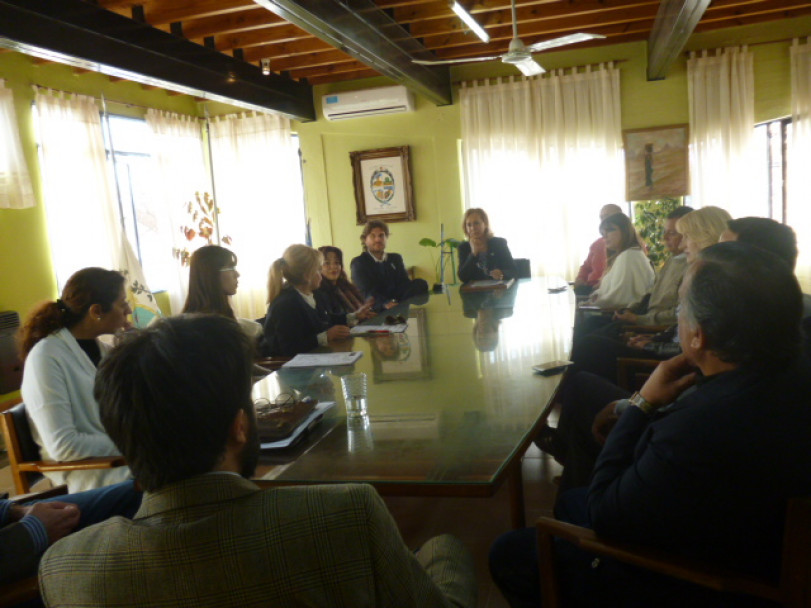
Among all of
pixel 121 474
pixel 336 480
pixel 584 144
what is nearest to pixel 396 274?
pixel 584 144

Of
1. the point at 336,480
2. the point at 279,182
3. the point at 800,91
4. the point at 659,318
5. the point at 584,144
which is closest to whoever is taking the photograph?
the point at 336,480

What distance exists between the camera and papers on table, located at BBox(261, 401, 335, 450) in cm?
169

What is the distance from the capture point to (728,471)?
1.17 metres

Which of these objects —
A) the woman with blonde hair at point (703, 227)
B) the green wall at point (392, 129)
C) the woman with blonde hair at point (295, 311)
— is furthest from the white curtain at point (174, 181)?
the woman with blonde hair at point (703, 227)

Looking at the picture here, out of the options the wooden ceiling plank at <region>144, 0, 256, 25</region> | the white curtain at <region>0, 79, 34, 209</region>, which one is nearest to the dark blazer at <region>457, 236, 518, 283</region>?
the wooden ceiling plank at <region>144, 0, 256, 25</region>

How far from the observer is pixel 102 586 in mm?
865

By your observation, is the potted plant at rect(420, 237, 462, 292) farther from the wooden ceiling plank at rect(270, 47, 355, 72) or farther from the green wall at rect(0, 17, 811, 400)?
the wooden ceiling plank at rect(270, 47, 355, 72)

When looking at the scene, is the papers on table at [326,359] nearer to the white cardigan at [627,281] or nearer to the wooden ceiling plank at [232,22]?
the white cardigan at [627,281]

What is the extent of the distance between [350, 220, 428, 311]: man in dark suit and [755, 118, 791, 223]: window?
12.5ft

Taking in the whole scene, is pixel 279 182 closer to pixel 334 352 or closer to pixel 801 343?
pixel 334 352

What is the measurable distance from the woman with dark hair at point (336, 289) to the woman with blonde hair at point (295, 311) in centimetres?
86

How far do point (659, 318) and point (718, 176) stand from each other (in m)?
3.33

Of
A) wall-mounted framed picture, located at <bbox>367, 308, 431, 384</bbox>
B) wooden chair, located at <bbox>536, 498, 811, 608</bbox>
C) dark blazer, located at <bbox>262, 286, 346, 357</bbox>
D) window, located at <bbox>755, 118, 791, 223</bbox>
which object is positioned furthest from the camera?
window, located at <bbox>755, 118, 791, 223</bbox>

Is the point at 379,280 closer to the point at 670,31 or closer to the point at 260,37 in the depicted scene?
the point at 260,37
